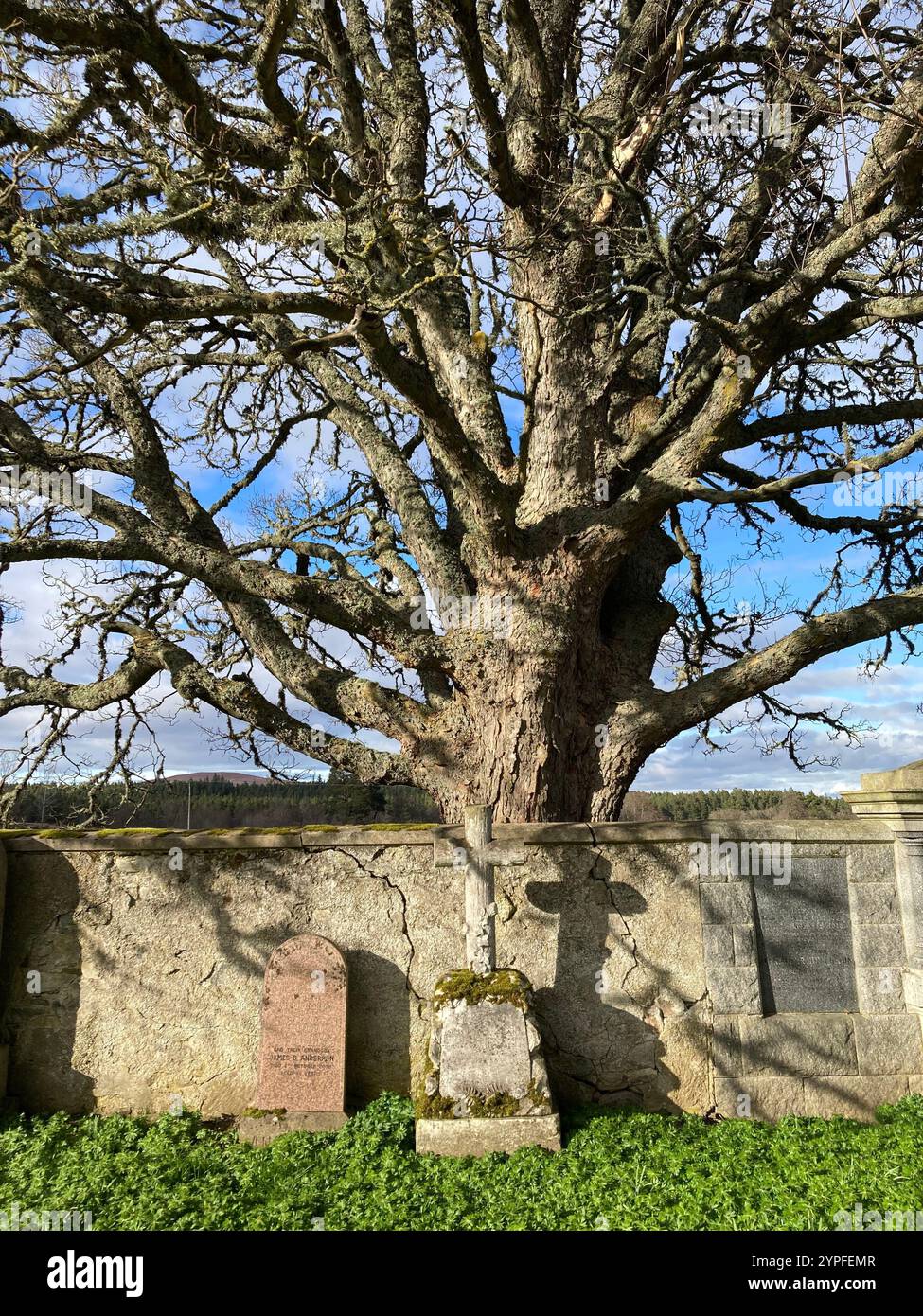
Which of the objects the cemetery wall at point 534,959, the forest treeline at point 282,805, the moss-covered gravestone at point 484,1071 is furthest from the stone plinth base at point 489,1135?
the forest treeline at point 282,805

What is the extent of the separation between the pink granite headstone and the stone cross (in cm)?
93

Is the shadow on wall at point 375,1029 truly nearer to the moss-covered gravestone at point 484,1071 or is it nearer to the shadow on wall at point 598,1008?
the moss-covered gravestone at point 484,1071

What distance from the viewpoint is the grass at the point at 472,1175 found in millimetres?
4359

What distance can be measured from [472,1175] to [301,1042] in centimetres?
153

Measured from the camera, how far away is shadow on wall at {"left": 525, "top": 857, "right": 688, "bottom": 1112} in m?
5.74

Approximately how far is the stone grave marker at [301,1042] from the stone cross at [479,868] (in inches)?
36.5

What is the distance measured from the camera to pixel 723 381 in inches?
270

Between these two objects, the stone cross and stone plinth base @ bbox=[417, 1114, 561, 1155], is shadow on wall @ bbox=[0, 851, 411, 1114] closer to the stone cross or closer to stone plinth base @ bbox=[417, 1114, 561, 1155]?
the stone cross

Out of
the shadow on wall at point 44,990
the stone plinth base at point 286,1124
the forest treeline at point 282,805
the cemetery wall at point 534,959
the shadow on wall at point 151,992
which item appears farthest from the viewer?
the forest treeline at point 282,805

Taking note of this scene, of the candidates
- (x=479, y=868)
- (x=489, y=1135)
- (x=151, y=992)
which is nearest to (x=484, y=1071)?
(x=489, y=1135)

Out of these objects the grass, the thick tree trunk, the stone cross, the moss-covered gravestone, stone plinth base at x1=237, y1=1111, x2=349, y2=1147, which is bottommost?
the grass

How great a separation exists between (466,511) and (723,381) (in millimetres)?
2417

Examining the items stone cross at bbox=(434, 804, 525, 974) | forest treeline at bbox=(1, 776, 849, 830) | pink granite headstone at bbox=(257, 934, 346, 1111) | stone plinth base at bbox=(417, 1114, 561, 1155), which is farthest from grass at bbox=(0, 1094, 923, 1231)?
forest treeline at bbox=(1, 776, 849, 830)
